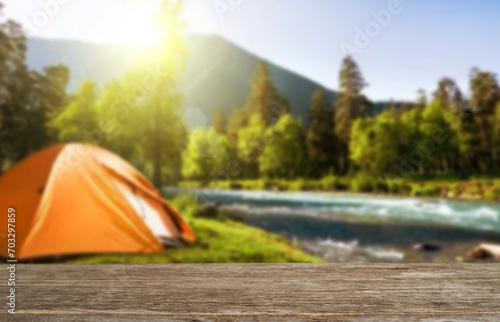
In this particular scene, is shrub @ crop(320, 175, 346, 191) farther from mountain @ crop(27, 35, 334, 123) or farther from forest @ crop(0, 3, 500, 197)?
mountain @ crop(27, 35, 334, 123)

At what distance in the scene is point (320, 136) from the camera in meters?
2.53

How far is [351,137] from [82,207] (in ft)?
5.12

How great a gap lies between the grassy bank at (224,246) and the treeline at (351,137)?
254 millimetres

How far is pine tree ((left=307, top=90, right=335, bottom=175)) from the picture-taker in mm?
2506

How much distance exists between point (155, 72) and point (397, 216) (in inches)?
64.2

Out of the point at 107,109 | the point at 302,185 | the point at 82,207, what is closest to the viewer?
the point at 82,207

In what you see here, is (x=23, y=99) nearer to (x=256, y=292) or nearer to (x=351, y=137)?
(x=351, y=137)

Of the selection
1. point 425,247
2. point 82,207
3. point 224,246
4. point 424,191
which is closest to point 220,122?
point 224,246

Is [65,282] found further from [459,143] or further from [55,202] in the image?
[459,143]

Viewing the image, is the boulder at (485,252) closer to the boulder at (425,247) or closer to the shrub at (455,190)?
the boulder at (425,247)

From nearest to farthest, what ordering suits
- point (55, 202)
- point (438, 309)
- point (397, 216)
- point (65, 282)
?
point (438, 309) → point (65, 282) → point (55, 202) → point (397, 216)

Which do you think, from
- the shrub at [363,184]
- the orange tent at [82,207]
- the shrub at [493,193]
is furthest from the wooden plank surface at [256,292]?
the shrub at [493,193]

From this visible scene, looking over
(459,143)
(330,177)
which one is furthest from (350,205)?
(459,143)

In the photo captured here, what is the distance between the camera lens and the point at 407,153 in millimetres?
2459
